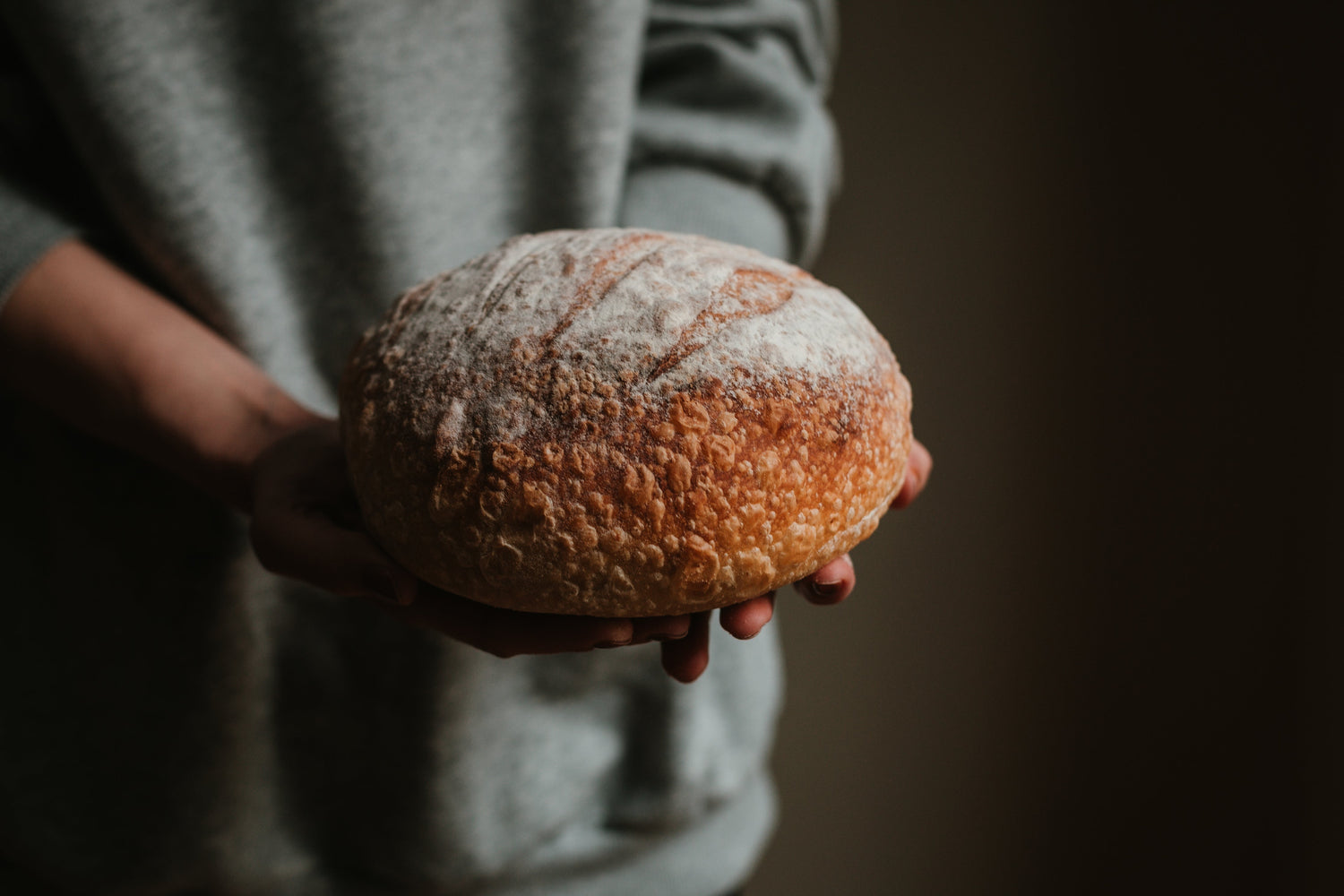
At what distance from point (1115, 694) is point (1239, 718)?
21 cm

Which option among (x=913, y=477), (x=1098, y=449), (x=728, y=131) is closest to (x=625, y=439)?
(x=913, y=477)

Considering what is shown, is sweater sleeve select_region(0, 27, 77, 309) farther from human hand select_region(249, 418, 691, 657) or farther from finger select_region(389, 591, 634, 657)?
finger select_region(389, 591, 634, 657)

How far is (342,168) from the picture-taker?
95 cm

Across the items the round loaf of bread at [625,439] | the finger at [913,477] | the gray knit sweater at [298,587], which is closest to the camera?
the round loaf of bread at [625,439]

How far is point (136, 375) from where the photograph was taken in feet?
2.66

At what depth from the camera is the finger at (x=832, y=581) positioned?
66 centimetres

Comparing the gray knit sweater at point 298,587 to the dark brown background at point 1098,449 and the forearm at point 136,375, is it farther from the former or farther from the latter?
the dark brown background at point 1098,449

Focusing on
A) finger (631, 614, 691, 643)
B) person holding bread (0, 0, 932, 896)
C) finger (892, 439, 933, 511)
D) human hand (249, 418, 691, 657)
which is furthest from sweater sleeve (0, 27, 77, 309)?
finger (892, 439, 933, 511)

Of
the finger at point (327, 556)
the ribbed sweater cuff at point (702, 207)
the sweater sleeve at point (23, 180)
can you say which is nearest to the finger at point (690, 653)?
the finger at point (327, 556)

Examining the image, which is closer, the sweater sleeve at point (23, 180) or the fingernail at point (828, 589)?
the fingernail at point (828, 589)

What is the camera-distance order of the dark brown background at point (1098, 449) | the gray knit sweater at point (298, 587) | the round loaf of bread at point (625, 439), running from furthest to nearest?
the dark brown background at point (1098, 449) → the gray knit sweater at point (298, 587) → the round loaf of bread at point (625, 439)

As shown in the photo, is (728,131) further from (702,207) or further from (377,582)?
(377,582)

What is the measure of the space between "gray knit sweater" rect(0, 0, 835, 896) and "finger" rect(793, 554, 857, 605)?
409 mm

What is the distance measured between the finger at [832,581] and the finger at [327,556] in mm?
294
